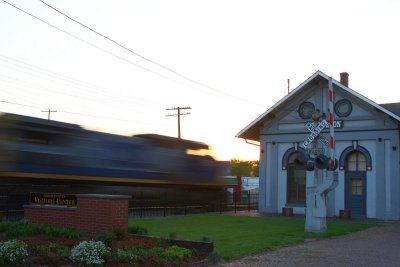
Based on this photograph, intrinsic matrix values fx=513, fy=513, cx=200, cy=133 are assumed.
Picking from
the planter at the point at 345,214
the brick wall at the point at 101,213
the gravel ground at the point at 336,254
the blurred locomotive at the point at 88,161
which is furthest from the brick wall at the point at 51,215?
the planter at the point at 345,214

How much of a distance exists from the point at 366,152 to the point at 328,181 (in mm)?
10142

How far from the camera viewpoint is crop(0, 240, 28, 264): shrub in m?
8.80

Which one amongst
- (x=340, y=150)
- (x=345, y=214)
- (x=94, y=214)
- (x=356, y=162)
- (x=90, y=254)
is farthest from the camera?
(x=340, y=150)

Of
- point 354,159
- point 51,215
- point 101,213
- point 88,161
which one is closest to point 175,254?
point 101,213

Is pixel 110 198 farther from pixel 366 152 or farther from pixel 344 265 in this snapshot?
pixel 366 152

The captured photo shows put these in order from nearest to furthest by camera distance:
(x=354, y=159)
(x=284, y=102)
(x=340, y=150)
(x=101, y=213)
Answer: (x=101, y=213) < (x=354, y=159) < (x=340, y=150) < (x=284, y=102)

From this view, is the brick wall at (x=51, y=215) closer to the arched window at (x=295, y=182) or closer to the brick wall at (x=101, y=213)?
the brick wall at (x=101, y=213)

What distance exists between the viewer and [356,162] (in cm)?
2859

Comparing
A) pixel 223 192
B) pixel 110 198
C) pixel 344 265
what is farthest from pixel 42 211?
pixel 223 192

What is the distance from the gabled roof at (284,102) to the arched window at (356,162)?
9.64 feet

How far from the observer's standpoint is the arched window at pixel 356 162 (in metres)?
28.3

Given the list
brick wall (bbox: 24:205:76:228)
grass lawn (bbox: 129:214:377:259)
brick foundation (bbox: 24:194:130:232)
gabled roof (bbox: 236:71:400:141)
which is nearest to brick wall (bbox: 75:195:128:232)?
brick foundation (bbox: 24:194:130:232)

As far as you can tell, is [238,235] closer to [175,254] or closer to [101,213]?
[101,213]

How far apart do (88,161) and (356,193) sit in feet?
47.8
